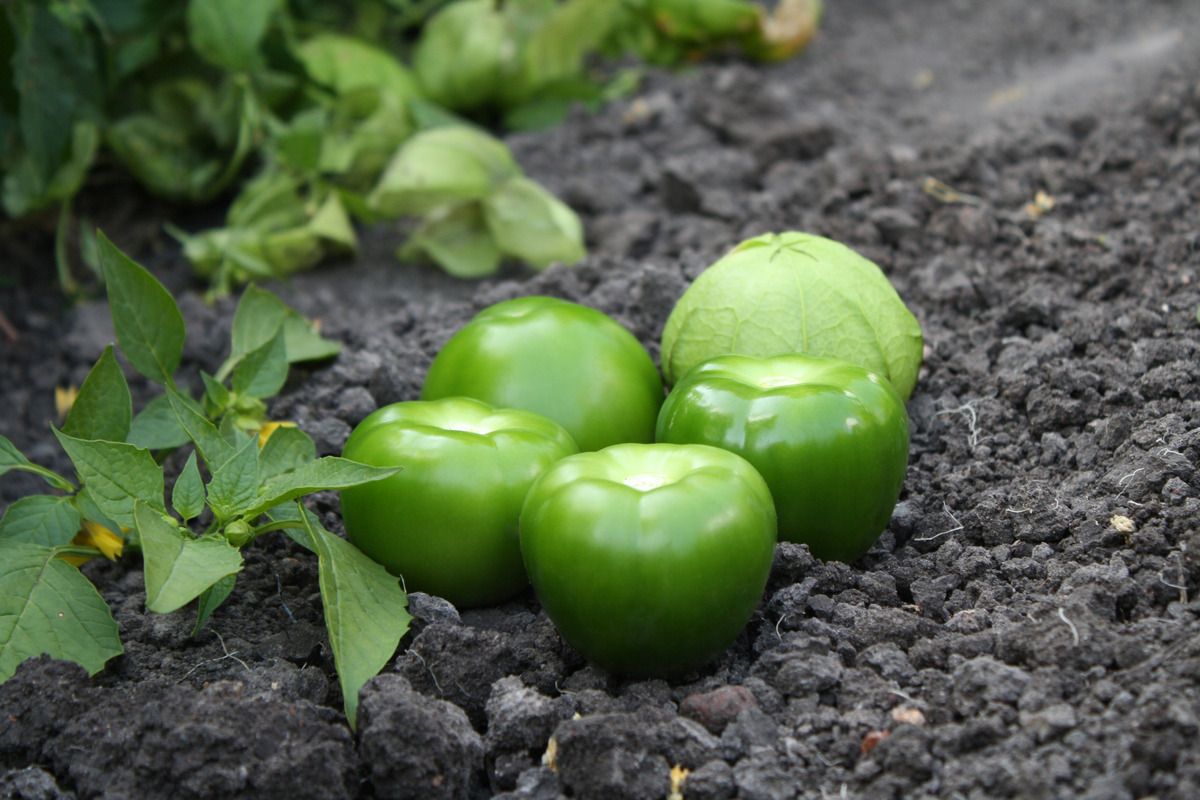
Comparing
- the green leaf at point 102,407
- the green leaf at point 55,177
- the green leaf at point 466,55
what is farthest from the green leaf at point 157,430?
the green leaf at point 466,55

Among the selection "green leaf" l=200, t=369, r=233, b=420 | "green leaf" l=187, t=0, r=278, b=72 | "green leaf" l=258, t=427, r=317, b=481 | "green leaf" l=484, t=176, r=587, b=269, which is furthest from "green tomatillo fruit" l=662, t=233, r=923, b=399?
"green leaf" l=187, t=0, r=278, b=72

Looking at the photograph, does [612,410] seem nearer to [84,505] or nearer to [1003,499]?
A: [1003,499]

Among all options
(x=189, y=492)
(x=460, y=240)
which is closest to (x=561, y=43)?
(x=460, y=240)

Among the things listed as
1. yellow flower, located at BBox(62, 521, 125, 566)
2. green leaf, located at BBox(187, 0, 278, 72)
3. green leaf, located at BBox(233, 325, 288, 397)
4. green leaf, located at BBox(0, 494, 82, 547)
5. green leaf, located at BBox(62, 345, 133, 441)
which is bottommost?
yellow flower, located at BBox(62, 521, 125, 566)

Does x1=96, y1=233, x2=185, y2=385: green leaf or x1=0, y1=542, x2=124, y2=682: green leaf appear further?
x1=96, y1=233, x2=185, y2=385: green leaf

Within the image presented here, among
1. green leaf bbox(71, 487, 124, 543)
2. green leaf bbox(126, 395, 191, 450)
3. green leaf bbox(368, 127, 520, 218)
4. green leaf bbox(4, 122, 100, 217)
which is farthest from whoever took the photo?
green leaf bbox(4, 122, 100, 217)

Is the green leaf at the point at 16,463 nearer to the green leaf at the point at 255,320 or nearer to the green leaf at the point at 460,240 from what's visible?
the green leaf at the point at 255,320

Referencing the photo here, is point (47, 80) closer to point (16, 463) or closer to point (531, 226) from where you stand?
point (531, 226)

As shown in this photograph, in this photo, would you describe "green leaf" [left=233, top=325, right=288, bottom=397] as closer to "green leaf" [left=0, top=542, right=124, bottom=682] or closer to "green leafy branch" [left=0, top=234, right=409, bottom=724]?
"green leafy branch" [left=0, top=234, right=409, bottom=724]
